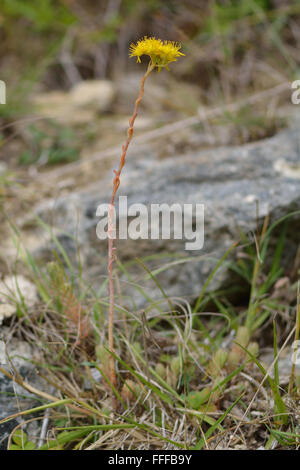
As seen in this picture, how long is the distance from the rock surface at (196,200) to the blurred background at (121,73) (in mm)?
262

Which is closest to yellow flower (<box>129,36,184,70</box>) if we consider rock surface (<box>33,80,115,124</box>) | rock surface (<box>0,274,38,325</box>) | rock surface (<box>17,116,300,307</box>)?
rock surface (<box>17,116,300,307</box>)

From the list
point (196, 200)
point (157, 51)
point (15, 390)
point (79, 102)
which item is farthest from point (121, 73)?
point (15, 390)

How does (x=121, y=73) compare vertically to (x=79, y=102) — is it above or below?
above

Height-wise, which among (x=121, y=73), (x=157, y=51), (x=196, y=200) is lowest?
(x=196, y=200)

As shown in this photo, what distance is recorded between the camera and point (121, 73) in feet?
10.9

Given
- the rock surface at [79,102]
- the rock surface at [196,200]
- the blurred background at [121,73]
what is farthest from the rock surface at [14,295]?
the rock surface at [79,102]

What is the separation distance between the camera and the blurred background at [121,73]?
7.61ft

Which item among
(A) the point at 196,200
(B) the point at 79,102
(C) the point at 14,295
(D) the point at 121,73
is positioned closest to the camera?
(C) the point at 14,295

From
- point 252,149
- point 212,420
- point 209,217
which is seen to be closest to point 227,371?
point 212,420

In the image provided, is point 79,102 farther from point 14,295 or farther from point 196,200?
point 14,295

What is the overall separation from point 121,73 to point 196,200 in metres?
2.11

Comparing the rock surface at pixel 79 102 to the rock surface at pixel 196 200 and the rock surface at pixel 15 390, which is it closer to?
the rock surface at pixel 196 200
